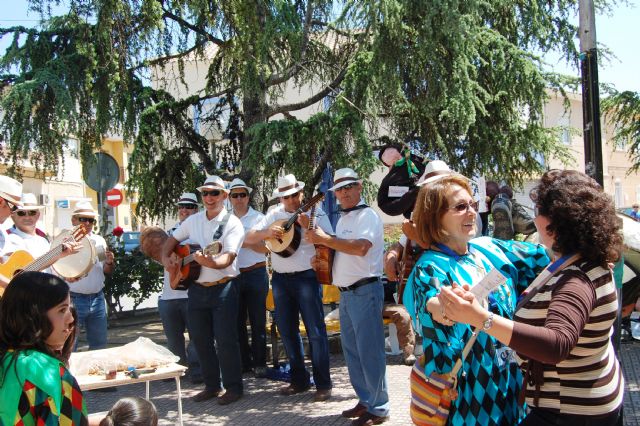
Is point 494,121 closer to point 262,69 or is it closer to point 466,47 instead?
point 466,47

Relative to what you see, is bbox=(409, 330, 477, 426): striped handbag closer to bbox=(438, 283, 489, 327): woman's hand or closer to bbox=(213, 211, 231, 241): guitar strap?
bbox=(438, 283, 489, 327): woman's hand

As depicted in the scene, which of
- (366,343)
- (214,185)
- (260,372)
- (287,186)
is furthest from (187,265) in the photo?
(366,343)

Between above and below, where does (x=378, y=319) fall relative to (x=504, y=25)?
below

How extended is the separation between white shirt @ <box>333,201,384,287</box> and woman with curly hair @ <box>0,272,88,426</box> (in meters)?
3.22

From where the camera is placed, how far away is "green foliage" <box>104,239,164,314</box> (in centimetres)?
1118

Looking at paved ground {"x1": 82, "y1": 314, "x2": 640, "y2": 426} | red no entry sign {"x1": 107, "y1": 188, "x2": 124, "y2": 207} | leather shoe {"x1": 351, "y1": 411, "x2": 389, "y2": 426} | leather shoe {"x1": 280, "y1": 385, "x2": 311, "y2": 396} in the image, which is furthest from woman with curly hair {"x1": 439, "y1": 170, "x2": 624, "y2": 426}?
red no entry sign {"x1": 107, "y1": 188, "x2": 124, "y2": 207}

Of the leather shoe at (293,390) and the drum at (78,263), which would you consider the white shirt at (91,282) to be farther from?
the leather shoe at (293,390)

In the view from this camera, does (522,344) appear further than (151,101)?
No

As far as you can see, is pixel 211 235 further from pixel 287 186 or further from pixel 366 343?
pixel 366 343

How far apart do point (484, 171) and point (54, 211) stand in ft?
111

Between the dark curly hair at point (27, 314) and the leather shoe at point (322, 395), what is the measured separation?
404cm

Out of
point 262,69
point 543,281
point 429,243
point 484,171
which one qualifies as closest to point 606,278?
point 543,281

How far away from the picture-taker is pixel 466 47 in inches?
301

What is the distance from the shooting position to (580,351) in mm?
2471
